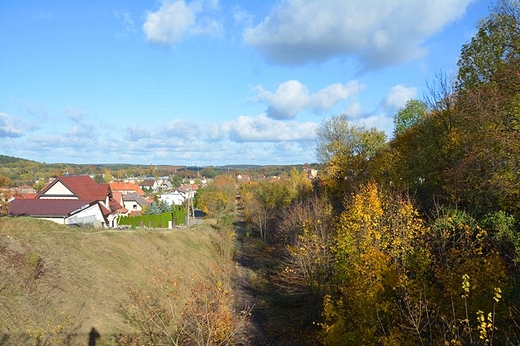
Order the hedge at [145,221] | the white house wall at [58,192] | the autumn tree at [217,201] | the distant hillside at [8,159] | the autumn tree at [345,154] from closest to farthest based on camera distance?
1. the autumn tree at [345,154]
2. the white house wall at [58,192]
3. the hedge at [145,221]
4. the autumn tree at [217,201]
5. the distant hillside at [8,159]

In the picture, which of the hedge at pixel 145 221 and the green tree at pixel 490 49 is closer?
the green tree at pixel 490 49

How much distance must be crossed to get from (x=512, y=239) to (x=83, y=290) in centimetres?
1889

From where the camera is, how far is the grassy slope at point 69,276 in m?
14.3

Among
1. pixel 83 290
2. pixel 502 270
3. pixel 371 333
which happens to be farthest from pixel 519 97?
pixel 83 290

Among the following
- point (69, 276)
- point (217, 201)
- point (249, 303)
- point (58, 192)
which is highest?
point (58, 192)

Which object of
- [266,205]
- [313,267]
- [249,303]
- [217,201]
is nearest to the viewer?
[313,267]

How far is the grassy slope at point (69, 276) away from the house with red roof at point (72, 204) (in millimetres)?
11120

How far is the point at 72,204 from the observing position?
39.1 metres

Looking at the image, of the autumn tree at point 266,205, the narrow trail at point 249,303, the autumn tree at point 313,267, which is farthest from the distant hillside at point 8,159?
the autumn tree at point 313,267

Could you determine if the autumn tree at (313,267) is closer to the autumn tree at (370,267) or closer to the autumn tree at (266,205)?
the autumn tree at (370,267)

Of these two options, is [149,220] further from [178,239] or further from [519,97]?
[519,97]

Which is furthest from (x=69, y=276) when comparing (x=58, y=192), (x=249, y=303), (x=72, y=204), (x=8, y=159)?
(x=8, y=159)

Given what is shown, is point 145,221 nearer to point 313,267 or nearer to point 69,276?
point 69,276

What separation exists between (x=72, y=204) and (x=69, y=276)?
76.5ft
